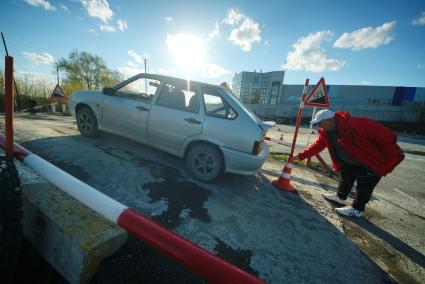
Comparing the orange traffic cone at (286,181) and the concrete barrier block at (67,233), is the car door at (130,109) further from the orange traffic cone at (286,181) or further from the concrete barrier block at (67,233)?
the orange traffic cone at (286,181)

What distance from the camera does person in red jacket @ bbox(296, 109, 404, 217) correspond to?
2717 millimetres

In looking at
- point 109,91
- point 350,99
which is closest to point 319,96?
point 109,91

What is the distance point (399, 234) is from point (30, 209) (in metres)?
4.42

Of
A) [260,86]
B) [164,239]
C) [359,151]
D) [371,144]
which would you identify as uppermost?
[260,86]

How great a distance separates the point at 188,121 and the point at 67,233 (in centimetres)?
225

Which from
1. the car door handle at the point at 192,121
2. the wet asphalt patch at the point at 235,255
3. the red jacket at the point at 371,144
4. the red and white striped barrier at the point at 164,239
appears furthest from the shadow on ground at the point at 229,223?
the red jacket at the point at 371,144

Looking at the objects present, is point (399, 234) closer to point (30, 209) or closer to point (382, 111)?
point (30, 209)

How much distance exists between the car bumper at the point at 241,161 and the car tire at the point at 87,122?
300 cm

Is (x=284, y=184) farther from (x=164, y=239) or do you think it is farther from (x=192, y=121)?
(x=164, y=239)

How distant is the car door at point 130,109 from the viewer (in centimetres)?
355

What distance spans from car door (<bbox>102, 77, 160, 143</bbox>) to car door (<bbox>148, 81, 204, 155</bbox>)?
0.64 ft

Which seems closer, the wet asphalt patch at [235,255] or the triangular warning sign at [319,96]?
the wet asphalt patch at [235,255]

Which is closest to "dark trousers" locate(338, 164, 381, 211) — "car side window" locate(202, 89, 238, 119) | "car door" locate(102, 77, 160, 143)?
"car side window" locate(202, 89, 238, 119)

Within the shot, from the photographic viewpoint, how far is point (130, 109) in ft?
11.8
